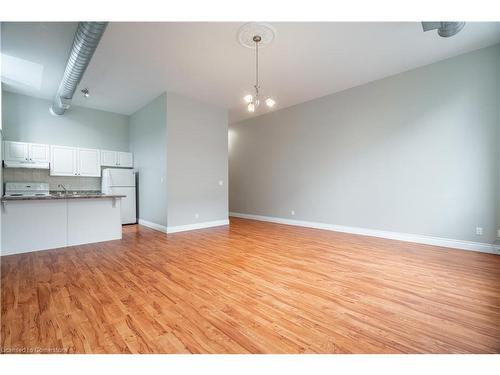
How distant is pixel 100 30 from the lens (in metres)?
2.66

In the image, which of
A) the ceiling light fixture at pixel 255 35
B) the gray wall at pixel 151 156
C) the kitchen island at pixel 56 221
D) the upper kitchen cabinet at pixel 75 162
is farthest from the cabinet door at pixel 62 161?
the ceiling light fixture at pixel 255 35

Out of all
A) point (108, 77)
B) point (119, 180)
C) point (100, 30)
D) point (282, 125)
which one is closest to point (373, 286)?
point (100, 30)

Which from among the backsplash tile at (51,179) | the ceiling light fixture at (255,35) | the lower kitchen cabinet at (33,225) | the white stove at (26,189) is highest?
the ceiling light fixture at (255,35)

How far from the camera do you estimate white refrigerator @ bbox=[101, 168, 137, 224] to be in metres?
5.91

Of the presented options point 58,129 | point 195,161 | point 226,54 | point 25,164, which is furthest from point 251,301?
point 58,129

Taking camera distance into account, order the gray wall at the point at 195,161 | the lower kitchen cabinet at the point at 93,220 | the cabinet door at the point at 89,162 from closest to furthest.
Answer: the lower kitchen cabinet at the point at 93,220
the gray wall at the point at 195,161
the cabinet door at the point at 89,162

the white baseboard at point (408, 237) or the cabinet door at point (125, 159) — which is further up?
the cabinet door at point (125, 159)

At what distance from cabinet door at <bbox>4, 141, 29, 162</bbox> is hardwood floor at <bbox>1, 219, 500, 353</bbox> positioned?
2945 mm

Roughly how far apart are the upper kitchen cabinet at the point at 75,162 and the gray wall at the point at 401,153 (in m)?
4.95

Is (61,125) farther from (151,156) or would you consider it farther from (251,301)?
(251,301)

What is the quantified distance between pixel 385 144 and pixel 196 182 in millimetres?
4326

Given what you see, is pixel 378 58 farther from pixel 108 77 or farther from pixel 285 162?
pixel 108 77

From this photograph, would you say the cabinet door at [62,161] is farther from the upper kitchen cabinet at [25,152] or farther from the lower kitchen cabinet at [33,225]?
the lower kitchen cabinet at [33,225]

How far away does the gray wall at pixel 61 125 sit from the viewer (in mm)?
5188
